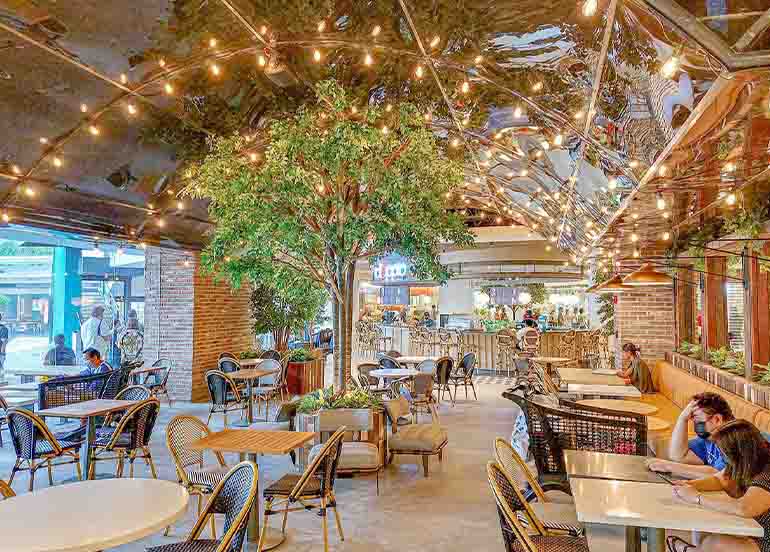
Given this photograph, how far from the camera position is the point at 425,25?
5.30 meters

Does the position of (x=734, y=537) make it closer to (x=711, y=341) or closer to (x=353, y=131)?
(x=353, y=131)

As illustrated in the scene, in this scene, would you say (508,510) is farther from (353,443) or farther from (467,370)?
(467,370)

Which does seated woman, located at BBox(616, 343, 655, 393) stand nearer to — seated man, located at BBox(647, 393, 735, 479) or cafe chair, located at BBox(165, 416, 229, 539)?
seated man, located at BBox(647, 393, 735, 479)

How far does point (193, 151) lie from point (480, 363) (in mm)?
9630

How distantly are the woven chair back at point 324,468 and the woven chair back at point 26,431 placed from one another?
110 inches

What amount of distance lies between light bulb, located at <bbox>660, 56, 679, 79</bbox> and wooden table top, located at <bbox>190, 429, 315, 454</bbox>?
345 cm

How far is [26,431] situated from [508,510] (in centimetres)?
471

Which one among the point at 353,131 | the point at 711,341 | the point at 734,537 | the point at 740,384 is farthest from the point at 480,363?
the point at 734,537

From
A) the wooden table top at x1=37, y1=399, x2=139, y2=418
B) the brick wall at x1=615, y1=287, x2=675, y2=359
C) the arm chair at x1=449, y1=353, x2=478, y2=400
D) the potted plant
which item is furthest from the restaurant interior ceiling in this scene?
the potted plant

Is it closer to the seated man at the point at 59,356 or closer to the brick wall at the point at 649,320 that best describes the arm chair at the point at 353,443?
the brick wall at the point at 649,320

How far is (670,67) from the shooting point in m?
3.29

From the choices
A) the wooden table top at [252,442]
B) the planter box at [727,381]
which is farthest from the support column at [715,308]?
the wooden table top at [252,442]

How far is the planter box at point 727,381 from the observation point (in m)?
5.69

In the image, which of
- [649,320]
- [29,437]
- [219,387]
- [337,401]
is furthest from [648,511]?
[649,320]
